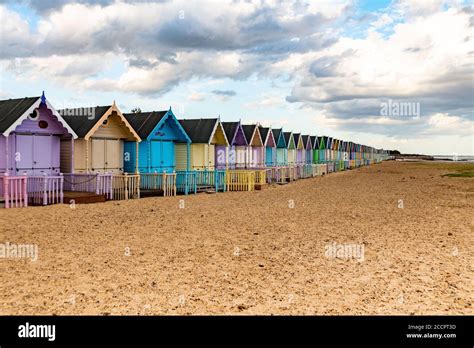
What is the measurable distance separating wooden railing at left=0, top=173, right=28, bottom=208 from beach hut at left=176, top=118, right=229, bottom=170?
11.3 meters

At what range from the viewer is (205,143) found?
94.4ft

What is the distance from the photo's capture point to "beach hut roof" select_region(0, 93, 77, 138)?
1702cm

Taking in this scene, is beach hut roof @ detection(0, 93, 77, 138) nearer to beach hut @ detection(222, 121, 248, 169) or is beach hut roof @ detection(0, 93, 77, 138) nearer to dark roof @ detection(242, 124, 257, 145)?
beach hut @ detection(222, 121, 248, 169)

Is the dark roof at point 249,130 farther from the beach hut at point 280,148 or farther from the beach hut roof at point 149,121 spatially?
the beach hut roof at point 149,121

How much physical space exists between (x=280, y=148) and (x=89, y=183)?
26884 mm

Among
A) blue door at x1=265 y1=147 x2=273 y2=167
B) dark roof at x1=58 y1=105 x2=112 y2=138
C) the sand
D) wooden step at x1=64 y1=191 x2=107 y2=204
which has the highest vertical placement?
dark roof at x1=58 y1=105 x2=112 y2=138

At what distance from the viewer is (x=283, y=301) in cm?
664

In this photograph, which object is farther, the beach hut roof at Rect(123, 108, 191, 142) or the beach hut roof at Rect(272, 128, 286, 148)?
the beach hut roof at Rect(272, 128, 286, 148)

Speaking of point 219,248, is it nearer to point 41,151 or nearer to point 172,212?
point 172,212

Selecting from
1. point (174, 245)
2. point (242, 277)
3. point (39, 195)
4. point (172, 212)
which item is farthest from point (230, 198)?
point (242, 277)

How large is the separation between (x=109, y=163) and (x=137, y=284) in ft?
52.9

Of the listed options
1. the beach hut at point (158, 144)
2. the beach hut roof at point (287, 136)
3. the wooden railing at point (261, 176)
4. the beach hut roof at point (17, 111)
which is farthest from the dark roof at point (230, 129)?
the beach hut roof at point (17, 111)

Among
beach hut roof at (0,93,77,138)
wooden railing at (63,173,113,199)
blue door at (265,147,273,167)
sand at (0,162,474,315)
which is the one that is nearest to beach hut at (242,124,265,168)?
blue door at (265,147,273,167)

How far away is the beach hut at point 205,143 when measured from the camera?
28.7m
